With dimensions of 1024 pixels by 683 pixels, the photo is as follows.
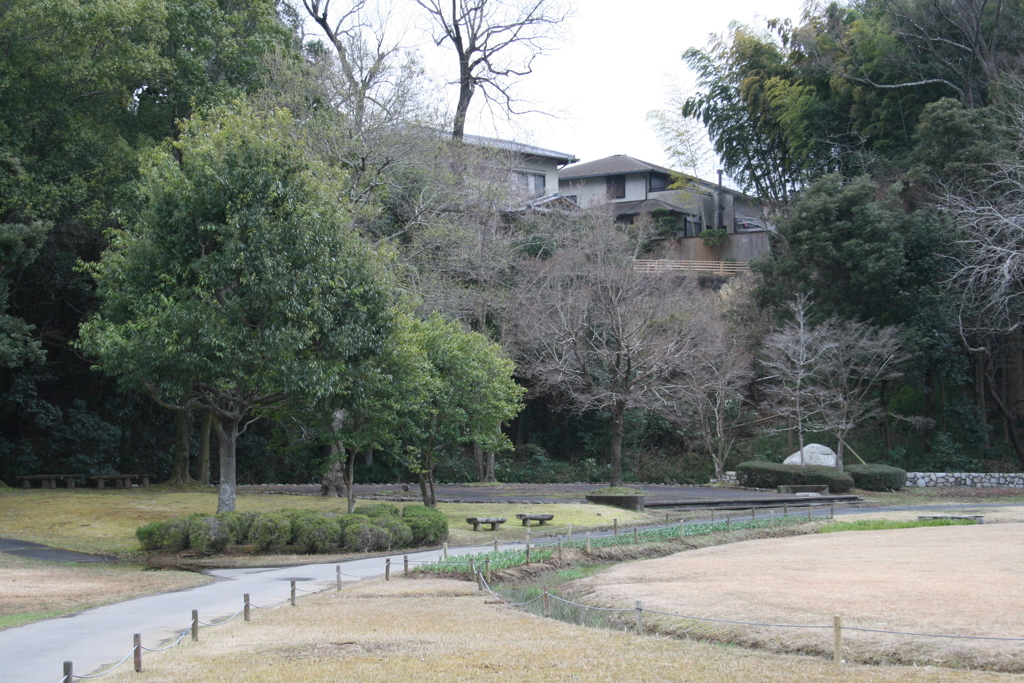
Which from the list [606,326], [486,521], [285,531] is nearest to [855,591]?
[486,521]

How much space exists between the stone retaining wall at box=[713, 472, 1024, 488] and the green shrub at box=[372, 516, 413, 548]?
26.5 metres

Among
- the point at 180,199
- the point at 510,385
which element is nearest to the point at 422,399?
the point at 510,385

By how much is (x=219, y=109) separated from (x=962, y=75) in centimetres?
3371

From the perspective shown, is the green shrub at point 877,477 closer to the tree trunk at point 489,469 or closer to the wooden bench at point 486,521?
the tree trunk at point 489,469

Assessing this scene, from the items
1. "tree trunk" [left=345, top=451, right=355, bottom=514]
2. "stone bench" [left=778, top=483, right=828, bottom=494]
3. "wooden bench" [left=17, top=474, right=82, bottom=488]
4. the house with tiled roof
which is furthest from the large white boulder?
"wooden bench" [left=17, top=474, right=82, bottom=488]

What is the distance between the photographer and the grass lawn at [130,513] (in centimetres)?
2130

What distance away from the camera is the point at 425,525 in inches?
802

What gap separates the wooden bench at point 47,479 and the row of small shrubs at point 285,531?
15.8 m

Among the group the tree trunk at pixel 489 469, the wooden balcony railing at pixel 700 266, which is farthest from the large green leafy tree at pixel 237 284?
the wooden balcony railing at pixel 700 266

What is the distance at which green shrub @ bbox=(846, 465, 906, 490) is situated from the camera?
35781 millimetres

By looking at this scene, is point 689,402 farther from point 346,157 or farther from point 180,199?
point 180,199

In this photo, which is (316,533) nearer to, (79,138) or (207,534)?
(207,534)

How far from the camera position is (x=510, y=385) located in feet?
86.6

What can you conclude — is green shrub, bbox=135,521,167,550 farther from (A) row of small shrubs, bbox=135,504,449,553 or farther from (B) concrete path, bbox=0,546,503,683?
(B) concrete path, bbox=0,546,503,683
